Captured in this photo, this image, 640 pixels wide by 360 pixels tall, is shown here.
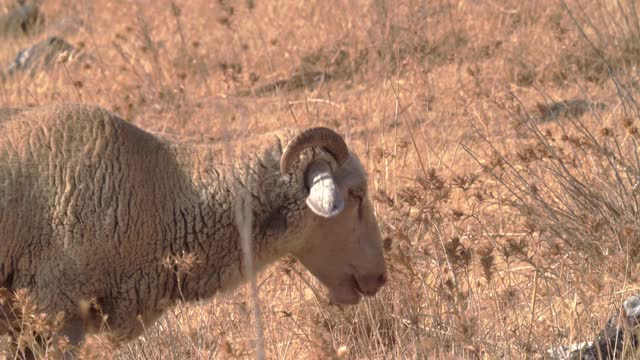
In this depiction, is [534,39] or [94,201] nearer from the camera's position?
[94,201]

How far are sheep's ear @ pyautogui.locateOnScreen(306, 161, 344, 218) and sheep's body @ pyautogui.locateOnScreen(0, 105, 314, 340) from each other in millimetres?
111

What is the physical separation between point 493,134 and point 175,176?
456 centimetres

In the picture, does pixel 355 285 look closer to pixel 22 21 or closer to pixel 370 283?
pixel 370 283

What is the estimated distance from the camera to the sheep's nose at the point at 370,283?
571 cm

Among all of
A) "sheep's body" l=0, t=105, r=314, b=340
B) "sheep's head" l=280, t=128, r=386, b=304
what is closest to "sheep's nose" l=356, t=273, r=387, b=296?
"sheep's head" l=280, t=128, r=386, b=304

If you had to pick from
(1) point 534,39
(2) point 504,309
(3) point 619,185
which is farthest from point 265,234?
(1) point 534,39

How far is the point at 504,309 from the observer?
561 cm

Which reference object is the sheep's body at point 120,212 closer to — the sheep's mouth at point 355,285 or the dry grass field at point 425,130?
the dry grass field at point 425,130

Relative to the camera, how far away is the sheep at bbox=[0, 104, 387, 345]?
519 centimetres

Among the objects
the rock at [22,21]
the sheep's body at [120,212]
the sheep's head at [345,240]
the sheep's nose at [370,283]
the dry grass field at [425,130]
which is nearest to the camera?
the sheep's body at [120,212]

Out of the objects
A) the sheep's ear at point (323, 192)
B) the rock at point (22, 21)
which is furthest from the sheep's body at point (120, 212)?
the rock at point (22, 21)

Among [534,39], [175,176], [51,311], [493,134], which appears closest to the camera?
[51,311]

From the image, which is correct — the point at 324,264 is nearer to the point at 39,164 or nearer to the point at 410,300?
the point at 410,300

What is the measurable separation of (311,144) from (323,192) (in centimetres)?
23
